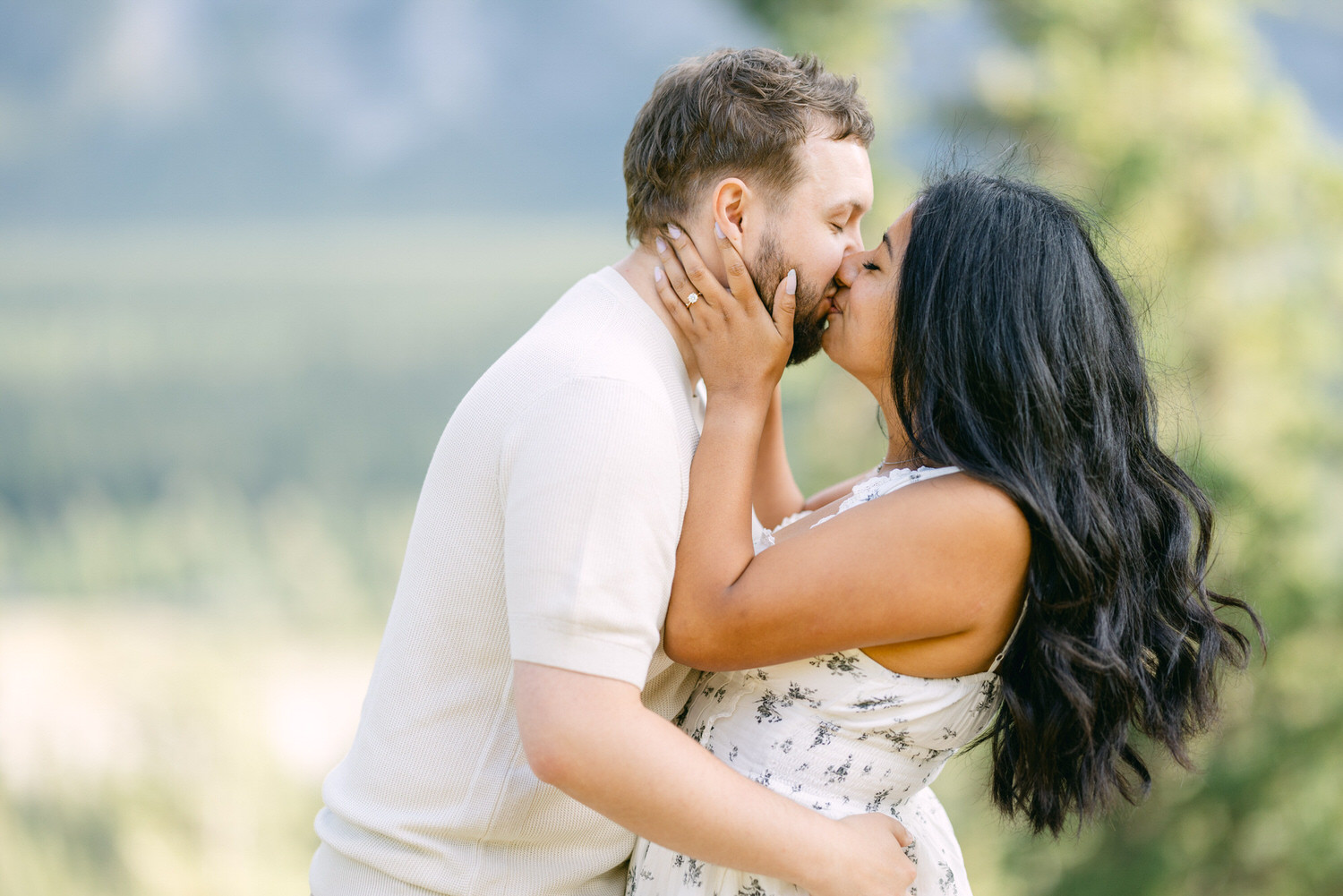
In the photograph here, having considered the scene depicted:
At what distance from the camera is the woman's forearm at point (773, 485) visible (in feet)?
6.31

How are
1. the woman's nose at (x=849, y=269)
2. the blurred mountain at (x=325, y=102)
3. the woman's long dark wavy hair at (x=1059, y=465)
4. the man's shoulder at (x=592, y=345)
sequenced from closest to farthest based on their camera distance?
the man's shoulder at (x=592, y=345), the woman's long dark wavy hair at (x=1059, y=465), the woman's nose at (x=849, y=269), the blurred mountain at (x=325, y=102)

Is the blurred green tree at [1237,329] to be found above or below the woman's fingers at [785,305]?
below

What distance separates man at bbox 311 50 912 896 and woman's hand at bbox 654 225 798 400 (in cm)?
4

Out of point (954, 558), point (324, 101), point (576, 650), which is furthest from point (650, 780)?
point (324, 101)

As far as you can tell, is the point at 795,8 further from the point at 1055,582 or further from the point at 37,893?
the point at 37,893

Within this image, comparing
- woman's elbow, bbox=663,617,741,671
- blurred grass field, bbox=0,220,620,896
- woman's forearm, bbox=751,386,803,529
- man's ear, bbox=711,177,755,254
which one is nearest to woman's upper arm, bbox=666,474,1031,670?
woman's elbow, bbox=663,617,741,671

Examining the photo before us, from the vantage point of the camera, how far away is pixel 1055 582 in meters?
1.34

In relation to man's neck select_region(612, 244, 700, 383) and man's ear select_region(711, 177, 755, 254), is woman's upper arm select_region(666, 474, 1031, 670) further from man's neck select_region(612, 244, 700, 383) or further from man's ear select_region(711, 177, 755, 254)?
man's ear select_region(711, 177, 755, 254)

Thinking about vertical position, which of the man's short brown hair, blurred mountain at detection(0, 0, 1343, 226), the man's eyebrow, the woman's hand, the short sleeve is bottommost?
the short sleeve

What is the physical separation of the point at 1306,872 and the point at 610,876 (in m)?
3.51

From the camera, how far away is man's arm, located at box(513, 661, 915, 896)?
1.12 metres

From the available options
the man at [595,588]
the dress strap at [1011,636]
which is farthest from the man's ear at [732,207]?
the dress strap at [1011,636]

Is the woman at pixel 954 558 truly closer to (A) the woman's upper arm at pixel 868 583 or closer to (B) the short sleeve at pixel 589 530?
(A) the woman's upper arm at pixel 868 583

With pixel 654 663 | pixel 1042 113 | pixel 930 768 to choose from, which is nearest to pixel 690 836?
pixel 654 663
